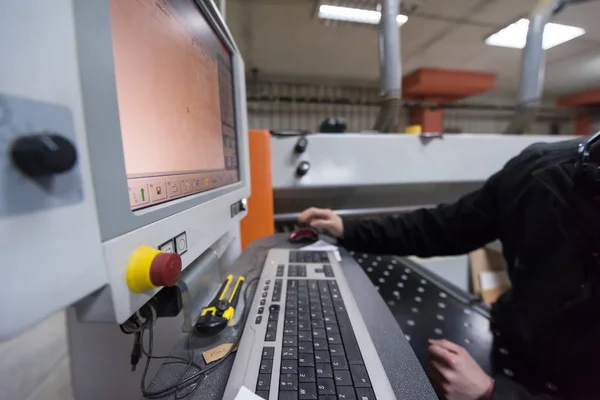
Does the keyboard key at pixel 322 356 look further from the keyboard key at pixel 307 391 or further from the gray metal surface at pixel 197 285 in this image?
the gray metal surface at pixel 197 285

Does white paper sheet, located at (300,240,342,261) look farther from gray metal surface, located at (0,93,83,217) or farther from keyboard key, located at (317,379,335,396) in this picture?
gray metal surface, located at (0,93,83,217)

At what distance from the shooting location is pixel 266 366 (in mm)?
270

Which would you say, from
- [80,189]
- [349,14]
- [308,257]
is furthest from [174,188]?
[349,14]

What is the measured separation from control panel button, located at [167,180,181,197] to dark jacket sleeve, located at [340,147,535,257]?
0.49 meters

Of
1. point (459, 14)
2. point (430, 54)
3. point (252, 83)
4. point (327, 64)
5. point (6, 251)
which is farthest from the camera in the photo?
point (252, 83)

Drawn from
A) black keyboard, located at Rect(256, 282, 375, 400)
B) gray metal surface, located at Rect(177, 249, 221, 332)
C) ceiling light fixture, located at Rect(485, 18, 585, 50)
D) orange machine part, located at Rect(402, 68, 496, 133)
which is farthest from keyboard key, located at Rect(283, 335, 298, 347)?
orange machine part, located at Rect(402, 68, 496, 133)

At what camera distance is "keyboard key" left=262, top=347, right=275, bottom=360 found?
282mm

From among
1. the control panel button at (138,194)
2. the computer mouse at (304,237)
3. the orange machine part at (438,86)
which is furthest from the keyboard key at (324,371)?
the orange machine part at (438,86)

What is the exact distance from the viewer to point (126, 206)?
212mm

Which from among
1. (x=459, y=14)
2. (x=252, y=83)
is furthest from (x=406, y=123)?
(x=252, y=83)

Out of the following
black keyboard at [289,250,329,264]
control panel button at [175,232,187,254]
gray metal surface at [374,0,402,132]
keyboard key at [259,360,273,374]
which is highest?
gray metal surface at [374,0,402,132]

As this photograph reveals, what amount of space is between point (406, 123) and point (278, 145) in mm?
3026

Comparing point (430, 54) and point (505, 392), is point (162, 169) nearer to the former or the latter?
point (505, 392)

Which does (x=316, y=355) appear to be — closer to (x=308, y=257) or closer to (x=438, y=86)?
(x=308, y=257)
